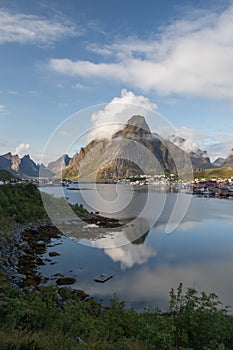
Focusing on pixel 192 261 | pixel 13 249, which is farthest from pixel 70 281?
pixel 192 261

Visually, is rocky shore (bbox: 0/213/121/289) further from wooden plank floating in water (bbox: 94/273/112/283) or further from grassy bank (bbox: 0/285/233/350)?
grassy bank (bbox: 0/285/233/350)

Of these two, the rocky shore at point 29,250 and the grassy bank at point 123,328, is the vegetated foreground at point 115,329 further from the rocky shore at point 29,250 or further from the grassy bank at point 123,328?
the rocky shore at point 29,250

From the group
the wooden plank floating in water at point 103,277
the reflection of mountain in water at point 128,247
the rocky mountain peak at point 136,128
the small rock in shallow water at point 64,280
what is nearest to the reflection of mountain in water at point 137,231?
the reflection of mountain in water at point 128,247

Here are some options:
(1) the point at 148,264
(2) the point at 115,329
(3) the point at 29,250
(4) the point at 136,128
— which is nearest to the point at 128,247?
(1) the point at 148,264

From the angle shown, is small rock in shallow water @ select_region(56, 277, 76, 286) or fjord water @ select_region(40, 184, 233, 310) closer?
fjord water @ select_region(40, 184, 233, 310)

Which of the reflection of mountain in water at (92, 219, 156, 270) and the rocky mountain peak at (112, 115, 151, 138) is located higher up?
the rocky mountain peak at (112, 115, 151, 138)

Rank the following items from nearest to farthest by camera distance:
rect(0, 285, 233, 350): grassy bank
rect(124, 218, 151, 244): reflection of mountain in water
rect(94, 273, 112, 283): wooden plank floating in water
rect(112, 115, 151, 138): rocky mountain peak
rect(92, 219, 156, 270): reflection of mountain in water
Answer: rect(0, 285, 233, 350): grassy bank, rect(94, 273, 112, 283): wooden plank floating in water, rect(92, 219, 156, 270): reflection of mountain in water, rect(112, 115, 151, 138): rocky mountain peak, rect(124, 218, 151, 244): reflection of mountain in water

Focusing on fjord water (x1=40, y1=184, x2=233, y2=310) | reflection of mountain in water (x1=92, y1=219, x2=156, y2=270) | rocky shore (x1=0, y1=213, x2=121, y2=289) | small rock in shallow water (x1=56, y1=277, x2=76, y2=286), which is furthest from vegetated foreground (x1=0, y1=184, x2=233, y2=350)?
reflection of mountain in water (x1=92, y1=219, x2=156, y2=270)

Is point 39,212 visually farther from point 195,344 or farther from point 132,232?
point 195,344

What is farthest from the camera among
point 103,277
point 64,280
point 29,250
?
point 29,250

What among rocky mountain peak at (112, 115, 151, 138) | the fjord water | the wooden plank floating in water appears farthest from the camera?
rocky mountain peak at (112, 115, 151, 138)

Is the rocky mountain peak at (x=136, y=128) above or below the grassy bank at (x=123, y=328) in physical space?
above

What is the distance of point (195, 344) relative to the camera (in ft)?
16.3

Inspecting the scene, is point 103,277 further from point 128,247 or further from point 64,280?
point 128,247
